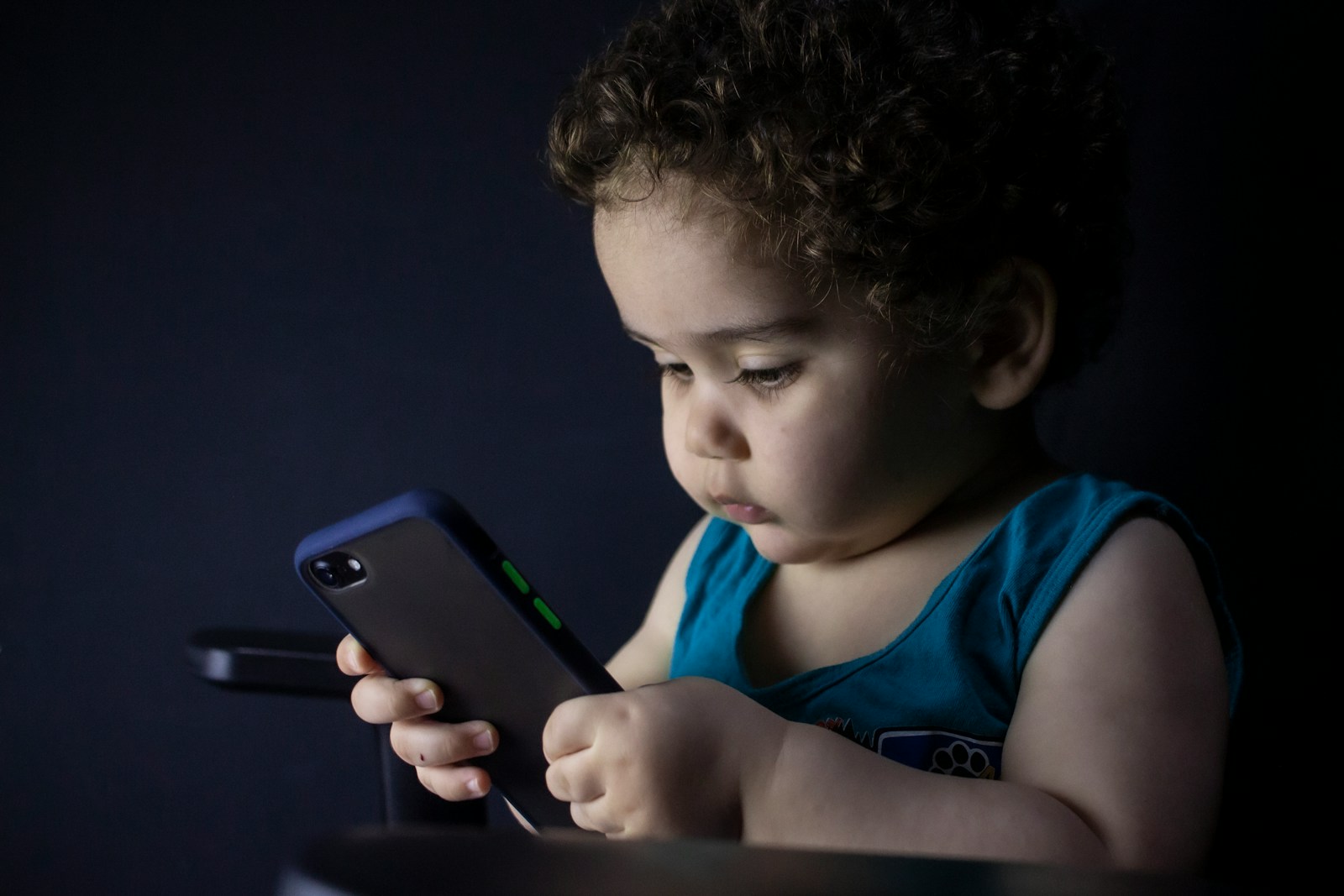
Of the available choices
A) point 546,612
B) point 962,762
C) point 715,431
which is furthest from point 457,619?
point 962,762

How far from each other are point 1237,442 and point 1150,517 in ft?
0.48

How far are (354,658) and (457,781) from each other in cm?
9

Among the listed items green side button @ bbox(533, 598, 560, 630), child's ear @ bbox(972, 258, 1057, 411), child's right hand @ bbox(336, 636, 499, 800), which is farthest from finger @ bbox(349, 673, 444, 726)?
child's ear @ bbox(972, 258, 1057, 411)

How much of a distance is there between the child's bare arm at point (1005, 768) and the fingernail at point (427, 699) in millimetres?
115

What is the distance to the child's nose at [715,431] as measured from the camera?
621 mm

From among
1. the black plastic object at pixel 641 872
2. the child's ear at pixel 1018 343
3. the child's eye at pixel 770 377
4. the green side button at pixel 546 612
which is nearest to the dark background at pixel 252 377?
the child's ear at pixel 1018 343

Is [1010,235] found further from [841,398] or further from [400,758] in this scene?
[400,758]

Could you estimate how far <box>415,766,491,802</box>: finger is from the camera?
64cm

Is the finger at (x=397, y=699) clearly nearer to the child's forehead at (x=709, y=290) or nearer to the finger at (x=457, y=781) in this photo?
the finger at (x=457, y=781)

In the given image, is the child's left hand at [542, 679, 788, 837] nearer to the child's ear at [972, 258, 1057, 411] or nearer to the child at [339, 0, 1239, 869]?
the child at [339, 0, 1239, 869]

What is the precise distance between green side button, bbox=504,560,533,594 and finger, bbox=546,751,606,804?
0.08 meters

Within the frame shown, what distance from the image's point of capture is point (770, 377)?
0.61 m

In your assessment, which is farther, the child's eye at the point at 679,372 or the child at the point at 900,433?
the child's eye at the point at 679,372

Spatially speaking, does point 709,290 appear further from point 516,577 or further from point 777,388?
point 516,577
